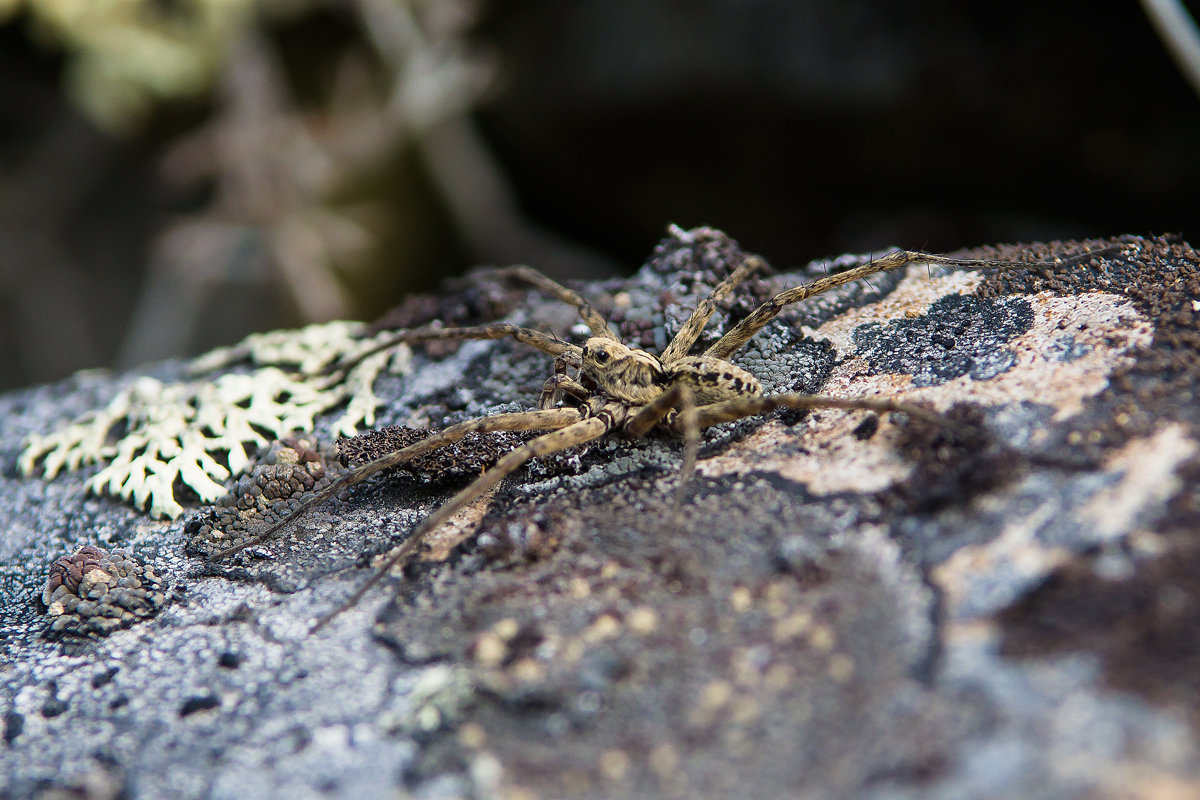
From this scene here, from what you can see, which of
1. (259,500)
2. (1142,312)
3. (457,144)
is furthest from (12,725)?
(457,144)

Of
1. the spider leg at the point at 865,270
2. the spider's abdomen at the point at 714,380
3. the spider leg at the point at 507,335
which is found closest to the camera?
the spider's abdomen at the point at 714,380

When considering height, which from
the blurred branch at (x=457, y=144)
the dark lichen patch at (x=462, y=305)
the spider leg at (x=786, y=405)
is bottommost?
the spider leg at (x=786, y=405)

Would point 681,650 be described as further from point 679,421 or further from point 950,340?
point 950,340

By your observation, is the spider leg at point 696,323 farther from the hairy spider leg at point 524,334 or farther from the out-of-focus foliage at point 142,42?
the out-of-focus foliage at point 142,42

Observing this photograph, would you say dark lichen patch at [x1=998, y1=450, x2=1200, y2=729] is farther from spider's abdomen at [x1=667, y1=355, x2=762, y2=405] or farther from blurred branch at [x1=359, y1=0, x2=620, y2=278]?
blurred branch at [x1=359, y1=0, x2=620, y2=278]

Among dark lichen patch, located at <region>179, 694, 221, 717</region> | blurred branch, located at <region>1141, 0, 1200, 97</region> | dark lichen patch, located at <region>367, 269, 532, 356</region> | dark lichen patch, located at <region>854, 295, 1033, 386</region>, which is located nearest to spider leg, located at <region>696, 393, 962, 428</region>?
dark lichen patch, located at <region>854, 295, 1033, 386</region>

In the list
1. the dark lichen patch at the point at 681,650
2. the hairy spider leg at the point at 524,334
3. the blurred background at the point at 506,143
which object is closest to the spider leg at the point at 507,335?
the hairy spider leg at the point at 524,334

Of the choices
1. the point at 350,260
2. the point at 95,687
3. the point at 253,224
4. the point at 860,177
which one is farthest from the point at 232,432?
the point at 860,177

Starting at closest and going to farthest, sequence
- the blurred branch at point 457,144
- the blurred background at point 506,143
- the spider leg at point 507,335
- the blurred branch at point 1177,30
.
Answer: the spider leg at point 507,335 → the blurred branch at point 1177,30 → the blurred background at point 506,143 → the blurred branch at point 457,144
